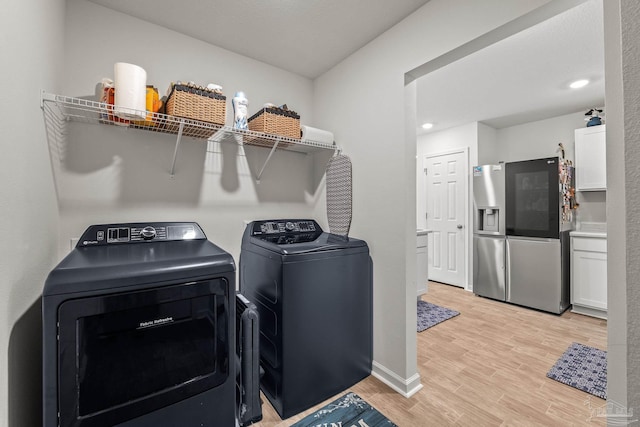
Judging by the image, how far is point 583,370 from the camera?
1.99m

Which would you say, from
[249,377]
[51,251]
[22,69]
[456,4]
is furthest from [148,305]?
[456,4]

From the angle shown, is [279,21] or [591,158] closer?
[279,21]

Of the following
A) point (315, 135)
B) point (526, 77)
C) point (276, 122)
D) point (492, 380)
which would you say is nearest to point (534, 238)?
point (526, 77)

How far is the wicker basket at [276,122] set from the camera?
1.81 meters

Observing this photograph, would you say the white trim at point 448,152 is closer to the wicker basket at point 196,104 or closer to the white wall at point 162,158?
the white wall at point 162,158

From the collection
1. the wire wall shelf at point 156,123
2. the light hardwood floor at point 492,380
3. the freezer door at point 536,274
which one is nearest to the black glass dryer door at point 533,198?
the freezer door at point 536,274

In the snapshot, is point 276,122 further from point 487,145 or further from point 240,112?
point 487,145

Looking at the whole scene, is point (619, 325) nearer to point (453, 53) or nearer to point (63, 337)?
point (453, 53)

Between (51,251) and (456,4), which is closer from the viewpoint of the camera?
(51,251)

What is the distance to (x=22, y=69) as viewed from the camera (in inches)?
36.9

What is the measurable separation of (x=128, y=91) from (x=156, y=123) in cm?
29

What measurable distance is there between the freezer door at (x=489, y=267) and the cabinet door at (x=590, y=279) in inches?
28.1

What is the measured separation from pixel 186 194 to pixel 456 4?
6.52ft

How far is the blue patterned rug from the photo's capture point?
279cm
